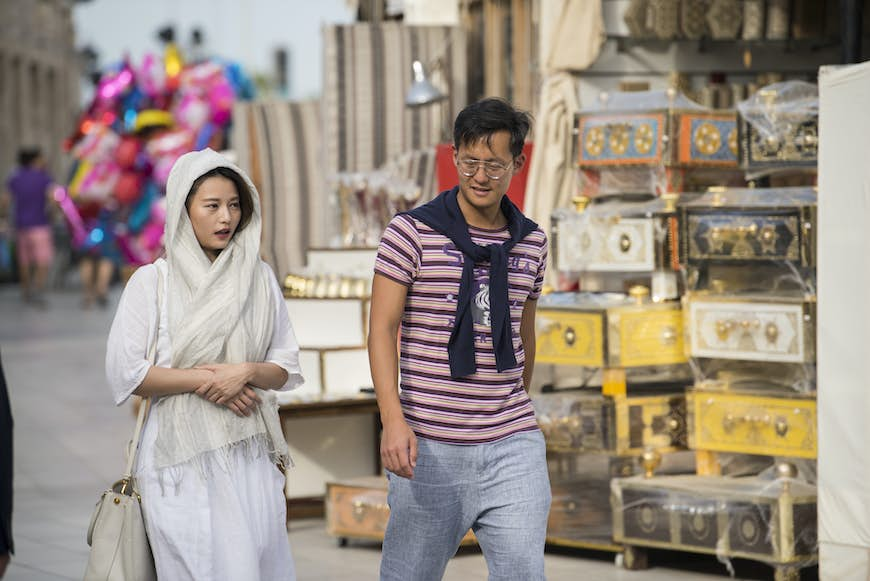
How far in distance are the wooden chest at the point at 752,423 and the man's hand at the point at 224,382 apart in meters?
2.65

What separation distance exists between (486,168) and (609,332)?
2.62m

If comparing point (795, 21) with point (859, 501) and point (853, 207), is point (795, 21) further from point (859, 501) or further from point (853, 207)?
point (859, 501)

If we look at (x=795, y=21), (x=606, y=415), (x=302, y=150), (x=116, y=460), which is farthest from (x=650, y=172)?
(x=302, y=150)

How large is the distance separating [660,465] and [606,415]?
2.20 feet

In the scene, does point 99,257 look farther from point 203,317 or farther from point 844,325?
point 203,317

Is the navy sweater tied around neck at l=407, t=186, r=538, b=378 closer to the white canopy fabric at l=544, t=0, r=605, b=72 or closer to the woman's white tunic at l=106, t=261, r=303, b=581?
the woman's white tunic at l=106, t=261, r=303, b=581

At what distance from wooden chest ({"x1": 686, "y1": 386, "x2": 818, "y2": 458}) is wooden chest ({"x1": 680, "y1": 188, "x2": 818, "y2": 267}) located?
544 mm

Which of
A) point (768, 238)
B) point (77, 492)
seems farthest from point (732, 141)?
point (77, 492)

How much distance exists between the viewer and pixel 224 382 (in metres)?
4.12

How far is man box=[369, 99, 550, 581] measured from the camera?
380 cm

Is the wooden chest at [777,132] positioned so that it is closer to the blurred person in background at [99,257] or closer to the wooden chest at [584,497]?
the wooden chest at [584,497]

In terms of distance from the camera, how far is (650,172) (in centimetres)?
668

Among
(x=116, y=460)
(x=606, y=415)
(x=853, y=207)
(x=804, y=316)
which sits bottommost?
(x=116, y=460)

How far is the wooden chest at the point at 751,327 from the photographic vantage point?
234 inches
